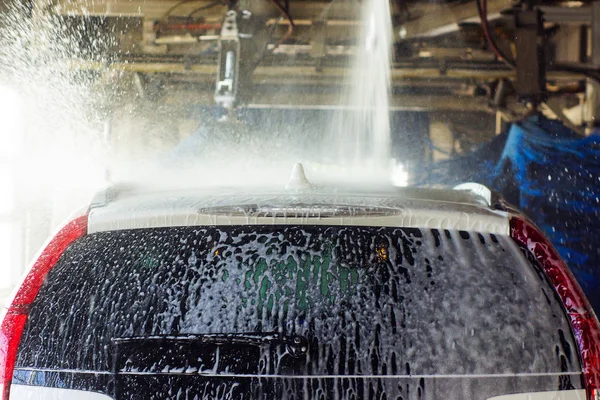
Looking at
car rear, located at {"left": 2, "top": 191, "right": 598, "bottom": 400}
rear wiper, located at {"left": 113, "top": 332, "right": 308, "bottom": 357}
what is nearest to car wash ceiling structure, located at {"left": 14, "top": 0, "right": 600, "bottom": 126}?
car rear, located at {"left": 2, "top": 191, "right": 598, "bottom": 400}

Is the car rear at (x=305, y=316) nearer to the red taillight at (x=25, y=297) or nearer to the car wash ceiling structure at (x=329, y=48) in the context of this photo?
the red taillight at (x=25, y=297)

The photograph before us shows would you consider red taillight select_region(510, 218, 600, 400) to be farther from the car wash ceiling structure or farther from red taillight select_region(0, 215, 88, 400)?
the car wash ceiling structure

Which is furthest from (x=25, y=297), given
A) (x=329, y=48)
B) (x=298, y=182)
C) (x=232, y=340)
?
(x=329, y=48)

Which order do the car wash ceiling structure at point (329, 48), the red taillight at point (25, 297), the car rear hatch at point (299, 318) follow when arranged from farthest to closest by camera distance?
the car wash ceiling structure at point (329, 48), the red taillight at point (25, 297), the car rear hatch at point (299, 318)

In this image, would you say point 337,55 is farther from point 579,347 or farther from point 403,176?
point 579,347

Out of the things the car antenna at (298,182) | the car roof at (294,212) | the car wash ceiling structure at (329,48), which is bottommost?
the car roof at (294,212)

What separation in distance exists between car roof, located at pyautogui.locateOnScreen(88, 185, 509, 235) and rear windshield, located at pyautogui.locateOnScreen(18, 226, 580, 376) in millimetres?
26

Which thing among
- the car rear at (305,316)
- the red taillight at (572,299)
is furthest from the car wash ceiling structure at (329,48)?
the car rear at (305,316)

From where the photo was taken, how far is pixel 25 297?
1.80m

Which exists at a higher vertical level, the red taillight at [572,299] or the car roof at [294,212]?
the car roof at [294,212]

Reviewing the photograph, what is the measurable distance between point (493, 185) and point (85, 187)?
6.29 meters

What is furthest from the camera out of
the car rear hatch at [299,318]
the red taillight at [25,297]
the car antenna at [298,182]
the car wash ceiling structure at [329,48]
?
the car wash ceiling structure at [329,48]

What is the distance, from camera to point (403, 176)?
1067 centimetres

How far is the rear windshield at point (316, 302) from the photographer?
1.61 meters
